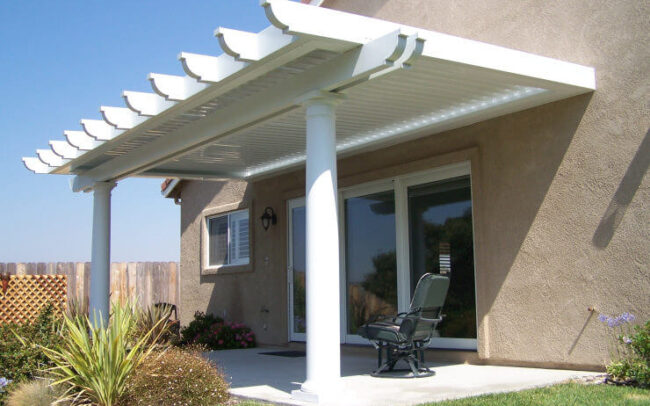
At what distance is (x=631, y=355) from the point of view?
6.84m

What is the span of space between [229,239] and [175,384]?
8.50 m

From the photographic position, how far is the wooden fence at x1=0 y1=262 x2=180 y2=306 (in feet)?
56.4

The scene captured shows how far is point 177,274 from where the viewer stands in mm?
18562

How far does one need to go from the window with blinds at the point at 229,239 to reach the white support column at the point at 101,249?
3308 mm

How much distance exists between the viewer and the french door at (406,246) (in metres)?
9.19

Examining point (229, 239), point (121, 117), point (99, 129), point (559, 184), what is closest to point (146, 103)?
point (121, 117)

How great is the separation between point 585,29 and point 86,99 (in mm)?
14977

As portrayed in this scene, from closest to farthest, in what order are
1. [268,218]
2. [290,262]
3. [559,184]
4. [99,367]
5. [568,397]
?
[568,397] → [99,367] → [559,184] → [290,262] → [268,218]

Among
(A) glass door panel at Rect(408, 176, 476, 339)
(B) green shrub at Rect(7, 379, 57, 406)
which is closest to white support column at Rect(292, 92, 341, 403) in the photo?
(B) green shrub at Rect(7, 379, 57, 406)

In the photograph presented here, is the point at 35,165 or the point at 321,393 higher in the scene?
the point at 35,165

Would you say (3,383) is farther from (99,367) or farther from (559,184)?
(559,184)

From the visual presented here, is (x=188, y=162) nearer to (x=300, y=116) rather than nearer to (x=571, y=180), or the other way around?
(x=300, y=116)

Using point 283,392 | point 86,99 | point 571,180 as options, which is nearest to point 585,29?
point 571,180

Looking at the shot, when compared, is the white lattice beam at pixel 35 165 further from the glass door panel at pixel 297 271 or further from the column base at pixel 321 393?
the column base at pixel 321 393
